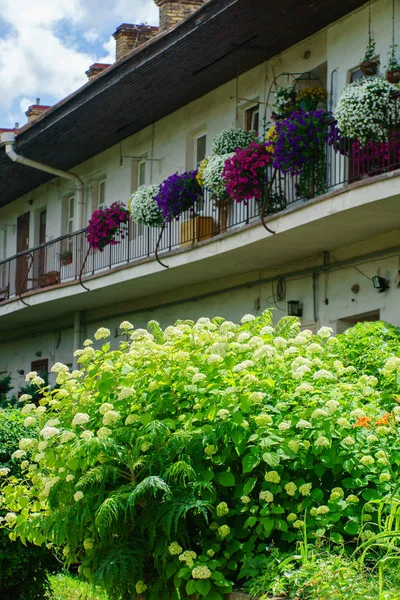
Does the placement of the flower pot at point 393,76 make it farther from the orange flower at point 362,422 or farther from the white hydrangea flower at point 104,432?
the white hydrangea flower at point 104,432

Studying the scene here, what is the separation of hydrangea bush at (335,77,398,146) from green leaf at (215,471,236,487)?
7106 mm

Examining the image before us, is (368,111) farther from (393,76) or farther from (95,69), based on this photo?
(95,69)

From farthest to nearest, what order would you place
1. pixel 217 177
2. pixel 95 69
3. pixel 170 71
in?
pixel 95 69, pixel 170 71, pixel 217 177

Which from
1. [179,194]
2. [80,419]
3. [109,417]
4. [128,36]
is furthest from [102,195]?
[109,417]

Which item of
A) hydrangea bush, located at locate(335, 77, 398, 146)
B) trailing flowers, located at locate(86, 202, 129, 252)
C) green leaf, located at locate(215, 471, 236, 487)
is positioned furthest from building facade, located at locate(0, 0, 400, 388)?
green leaf, located at locate(215, 471, 236, 487)

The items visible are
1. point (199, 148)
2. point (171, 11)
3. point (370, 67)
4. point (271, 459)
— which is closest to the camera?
point (271, 459)

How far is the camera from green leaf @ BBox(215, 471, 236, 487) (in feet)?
17.6

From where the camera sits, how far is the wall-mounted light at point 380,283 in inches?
494

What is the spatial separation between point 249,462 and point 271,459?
158mm

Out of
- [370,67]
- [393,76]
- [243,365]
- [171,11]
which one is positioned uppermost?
[171,11]

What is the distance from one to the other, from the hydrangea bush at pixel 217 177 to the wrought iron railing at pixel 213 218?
0.40 metres

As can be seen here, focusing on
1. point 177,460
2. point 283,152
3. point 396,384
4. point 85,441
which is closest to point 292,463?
point 177,460

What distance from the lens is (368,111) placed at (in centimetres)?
1159

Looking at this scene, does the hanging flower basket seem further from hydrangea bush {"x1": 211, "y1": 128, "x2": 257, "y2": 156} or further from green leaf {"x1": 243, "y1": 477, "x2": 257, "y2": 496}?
green leaf {"x1": 243, "y1": 477, "x2": 257, "y2": 496}
